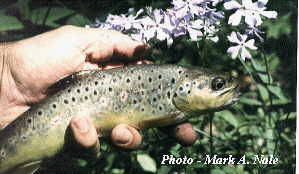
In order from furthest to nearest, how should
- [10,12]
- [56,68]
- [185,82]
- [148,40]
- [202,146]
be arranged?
[202,146] → [10,12] → [56,68] → [148,40] → [185,82]

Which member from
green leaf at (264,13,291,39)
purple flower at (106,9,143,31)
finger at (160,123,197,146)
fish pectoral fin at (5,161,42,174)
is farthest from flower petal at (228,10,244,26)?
green leaf at (264,13,291,39)

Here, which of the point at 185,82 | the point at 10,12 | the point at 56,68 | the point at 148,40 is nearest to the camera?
the point at 185,82

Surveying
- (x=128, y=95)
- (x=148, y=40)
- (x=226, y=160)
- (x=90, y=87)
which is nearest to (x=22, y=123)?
(x=90, y=87)

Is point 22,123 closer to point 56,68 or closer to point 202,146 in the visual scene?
point 56,68

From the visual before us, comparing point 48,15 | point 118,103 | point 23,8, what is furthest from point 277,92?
point 23,8

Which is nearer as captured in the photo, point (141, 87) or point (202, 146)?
point (141, 87)

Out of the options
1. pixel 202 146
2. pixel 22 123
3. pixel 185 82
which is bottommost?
pixel 202 146
